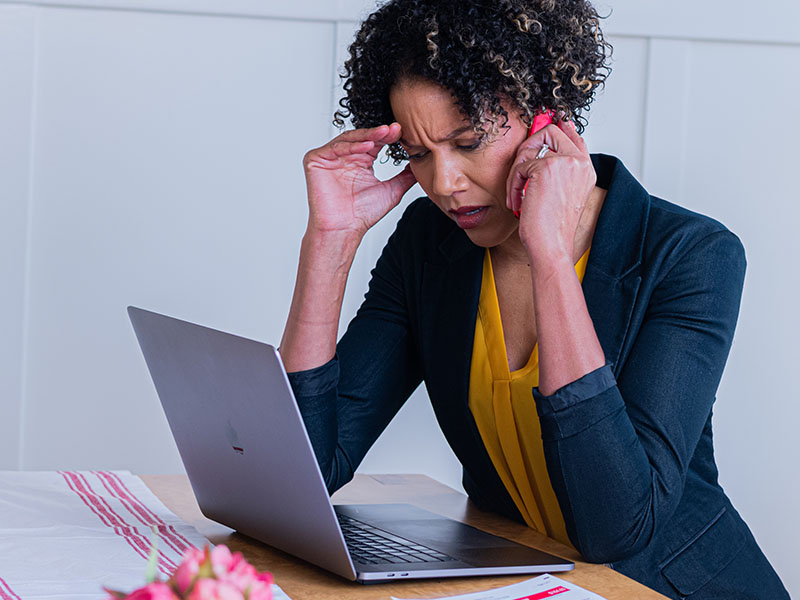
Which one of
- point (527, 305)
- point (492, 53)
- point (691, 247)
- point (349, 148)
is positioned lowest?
point (527, 305)

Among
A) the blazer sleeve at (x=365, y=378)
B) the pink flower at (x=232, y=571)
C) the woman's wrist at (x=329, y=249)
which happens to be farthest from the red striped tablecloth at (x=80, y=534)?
the pink flower at (x=232, y=571)

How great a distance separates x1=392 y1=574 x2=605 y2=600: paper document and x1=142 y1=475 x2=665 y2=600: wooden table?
18mm

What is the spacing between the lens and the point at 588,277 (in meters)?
1.34

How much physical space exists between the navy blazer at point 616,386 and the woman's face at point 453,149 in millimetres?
141

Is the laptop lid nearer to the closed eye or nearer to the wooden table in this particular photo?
the wooden table

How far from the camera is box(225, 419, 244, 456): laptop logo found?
106cm

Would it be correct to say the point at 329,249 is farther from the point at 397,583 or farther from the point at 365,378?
the point at 397,583

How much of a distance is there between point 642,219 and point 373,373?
1.58 ft

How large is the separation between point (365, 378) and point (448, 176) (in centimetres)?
36

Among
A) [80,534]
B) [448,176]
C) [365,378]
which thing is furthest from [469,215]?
[80,534]

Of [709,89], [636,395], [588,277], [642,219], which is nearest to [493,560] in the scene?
[636,395]

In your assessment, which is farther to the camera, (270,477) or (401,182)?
(401,182)

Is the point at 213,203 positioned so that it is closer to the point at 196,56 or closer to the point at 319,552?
the point at 196,56

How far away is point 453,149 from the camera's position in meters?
1.37
